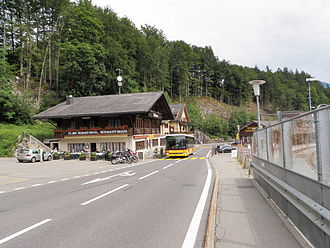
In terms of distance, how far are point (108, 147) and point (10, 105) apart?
53.3 feet

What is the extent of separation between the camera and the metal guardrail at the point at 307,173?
12.2ft

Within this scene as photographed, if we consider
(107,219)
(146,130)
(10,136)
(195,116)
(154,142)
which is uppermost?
(195,116)

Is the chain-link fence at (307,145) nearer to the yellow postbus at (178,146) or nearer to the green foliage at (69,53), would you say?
the yellow postbus at (178,146)

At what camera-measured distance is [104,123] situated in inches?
1446

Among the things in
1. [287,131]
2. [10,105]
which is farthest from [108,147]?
[287,131]

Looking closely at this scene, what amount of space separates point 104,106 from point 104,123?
239cm

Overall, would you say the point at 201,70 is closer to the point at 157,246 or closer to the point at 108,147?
the point at 108,147

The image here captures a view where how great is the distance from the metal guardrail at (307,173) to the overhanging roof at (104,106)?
88.8ft

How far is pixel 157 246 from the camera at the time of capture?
15.0ft

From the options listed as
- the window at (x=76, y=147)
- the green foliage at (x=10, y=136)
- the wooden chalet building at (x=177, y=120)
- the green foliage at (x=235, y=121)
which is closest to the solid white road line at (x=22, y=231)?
the window at (x=76, y=147)

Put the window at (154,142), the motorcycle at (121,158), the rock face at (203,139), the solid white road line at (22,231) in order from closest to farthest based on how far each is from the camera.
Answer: the solid white road line at (22,231) < the motorcycle at (121,158) < the window at (154,142) < the rock face at (203,139)

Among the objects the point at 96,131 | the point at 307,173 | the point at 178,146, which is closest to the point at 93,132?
the point at 96,131

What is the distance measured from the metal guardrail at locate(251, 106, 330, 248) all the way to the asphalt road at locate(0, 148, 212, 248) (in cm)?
184

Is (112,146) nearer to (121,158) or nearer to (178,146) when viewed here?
(121,158)
